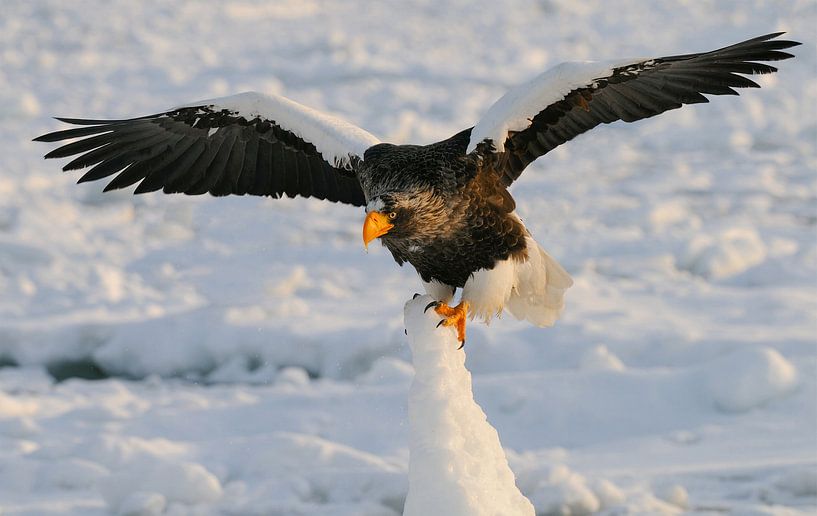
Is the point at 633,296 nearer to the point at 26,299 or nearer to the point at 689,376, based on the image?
the point at 689,376

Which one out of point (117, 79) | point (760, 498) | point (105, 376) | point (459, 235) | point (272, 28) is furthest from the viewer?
point (272, 28)

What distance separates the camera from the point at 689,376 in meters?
5.32

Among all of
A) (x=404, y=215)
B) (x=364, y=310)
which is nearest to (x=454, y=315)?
(x=404, y=215)

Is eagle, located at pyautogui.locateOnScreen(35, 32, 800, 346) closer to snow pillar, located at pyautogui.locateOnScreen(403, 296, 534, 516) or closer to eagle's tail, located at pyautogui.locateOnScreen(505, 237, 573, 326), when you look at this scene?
eagle's tail, located at pyautogui.locateOnScreen(505, 237, 573, 326)

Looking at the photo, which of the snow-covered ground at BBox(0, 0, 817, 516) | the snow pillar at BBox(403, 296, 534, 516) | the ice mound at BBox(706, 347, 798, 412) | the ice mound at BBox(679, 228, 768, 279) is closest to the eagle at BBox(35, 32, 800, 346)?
the snow pillar at BBox(403, 296, 534, 516)

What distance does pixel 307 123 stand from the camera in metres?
4.75

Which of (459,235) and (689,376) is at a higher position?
(459,235)

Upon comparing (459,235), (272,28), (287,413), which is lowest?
(287,413)

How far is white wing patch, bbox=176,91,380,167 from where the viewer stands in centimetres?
460

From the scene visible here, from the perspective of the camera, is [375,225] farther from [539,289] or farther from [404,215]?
[539,289]

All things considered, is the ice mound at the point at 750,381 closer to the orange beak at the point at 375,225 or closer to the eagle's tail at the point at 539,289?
the eagle's tail at the point at 539,289

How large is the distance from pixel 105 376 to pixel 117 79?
481 cm

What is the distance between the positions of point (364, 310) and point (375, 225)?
263 centimetres

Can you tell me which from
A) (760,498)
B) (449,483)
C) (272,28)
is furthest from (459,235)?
(272,28)
